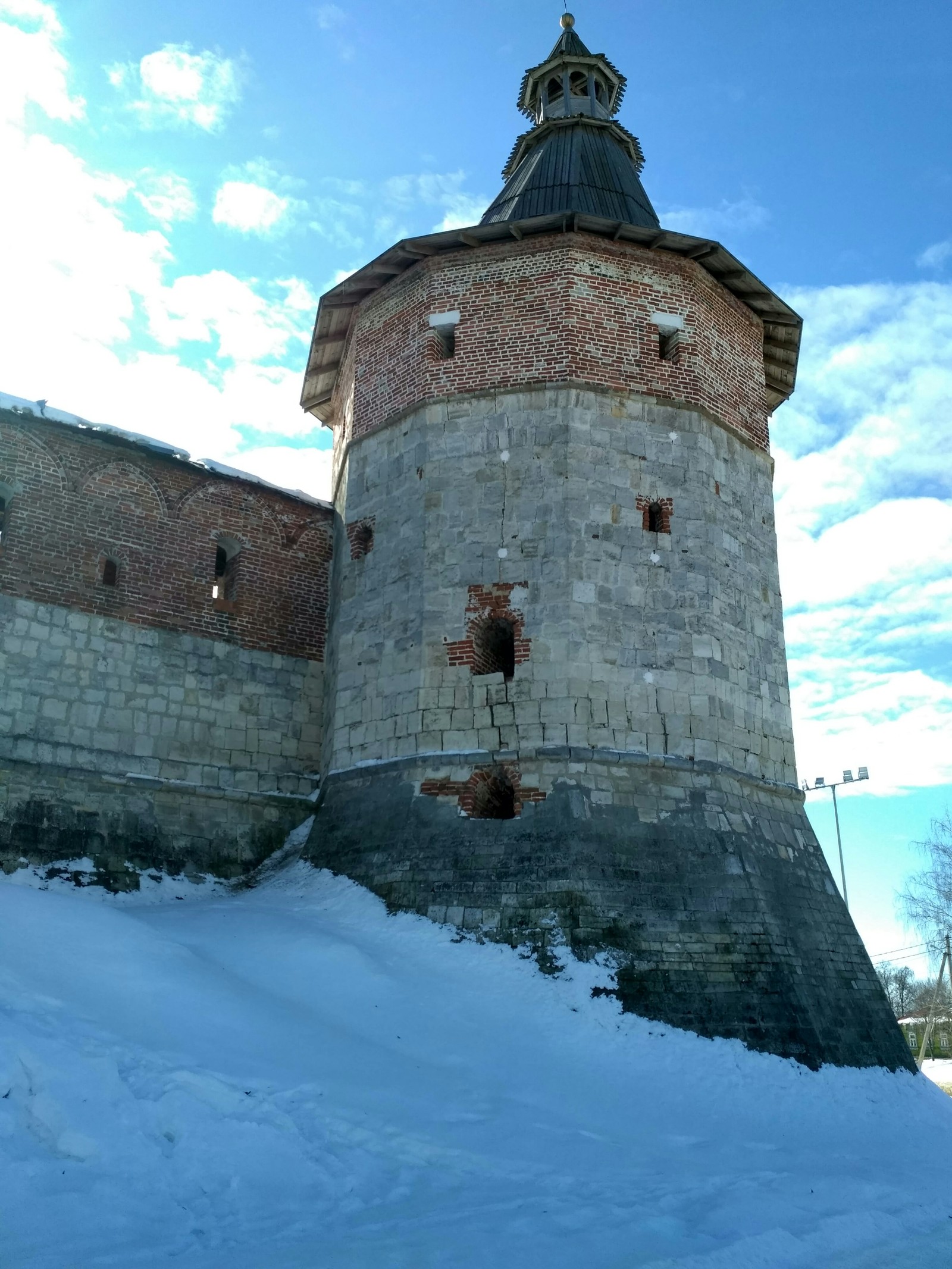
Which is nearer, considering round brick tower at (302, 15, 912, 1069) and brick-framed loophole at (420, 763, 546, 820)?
round brick tower at (302, 15, 912, 1069)

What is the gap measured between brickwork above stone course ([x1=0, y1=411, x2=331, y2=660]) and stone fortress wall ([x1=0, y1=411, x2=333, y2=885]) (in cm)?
2

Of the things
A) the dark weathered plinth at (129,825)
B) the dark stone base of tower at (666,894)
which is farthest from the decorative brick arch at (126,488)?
the dark stone base of tower at (666,894)

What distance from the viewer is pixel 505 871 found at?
10.7 meters

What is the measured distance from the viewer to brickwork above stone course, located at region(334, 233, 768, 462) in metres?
12.9

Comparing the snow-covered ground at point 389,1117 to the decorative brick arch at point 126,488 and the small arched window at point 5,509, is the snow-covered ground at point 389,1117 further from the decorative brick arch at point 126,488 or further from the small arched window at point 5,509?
the decorative brick arch at point 126,488

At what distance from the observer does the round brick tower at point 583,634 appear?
10.5m

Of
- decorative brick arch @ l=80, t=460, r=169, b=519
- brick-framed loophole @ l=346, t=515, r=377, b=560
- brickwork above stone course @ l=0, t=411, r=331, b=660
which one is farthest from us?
brick-framed loophole @ l=346, t=515, r=377, b=560

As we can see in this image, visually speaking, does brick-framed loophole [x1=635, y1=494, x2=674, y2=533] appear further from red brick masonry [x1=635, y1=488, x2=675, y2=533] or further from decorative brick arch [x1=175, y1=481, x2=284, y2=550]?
decorative brick arch [x1=175, y1=481, x2=284, y2=550]

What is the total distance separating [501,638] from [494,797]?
6.05 ft

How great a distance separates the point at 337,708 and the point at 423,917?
325 cm

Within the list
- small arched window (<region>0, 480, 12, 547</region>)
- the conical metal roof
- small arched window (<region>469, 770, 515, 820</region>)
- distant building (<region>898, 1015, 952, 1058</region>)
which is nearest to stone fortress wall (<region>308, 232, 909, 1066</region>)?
small arched window (<region>469, 770, 515, 820</region>)

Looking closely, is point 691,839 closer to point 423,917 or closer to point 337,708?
point 423,917

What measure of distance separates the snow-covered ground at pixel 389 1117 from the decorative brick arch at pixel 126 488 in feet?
15.6

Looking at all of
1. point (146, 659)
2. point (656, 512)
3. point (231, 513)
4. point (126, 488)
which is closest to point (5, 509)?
point (126, 488)
